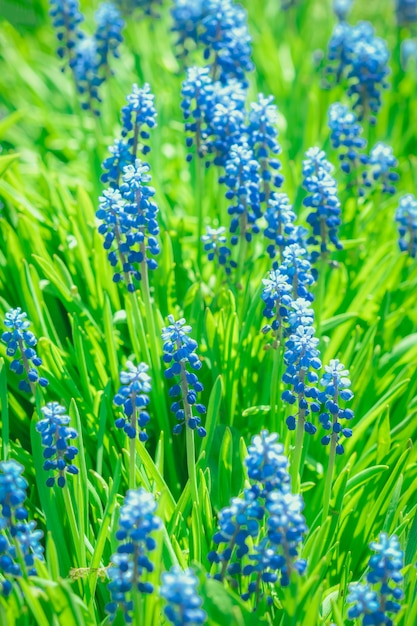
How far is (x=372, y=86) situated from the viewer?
600 cm

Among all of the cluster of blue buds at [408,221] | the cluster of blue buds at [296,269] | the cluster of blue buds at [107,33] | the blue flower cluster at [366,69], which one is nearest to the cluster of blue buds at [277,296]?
the cluster of blue buds at [296,269]

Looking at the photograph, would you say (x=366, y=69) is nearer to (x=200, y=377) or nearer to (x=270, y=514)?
(x=200, y=377)

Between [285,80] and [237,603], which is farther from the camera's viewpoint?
[285,80]

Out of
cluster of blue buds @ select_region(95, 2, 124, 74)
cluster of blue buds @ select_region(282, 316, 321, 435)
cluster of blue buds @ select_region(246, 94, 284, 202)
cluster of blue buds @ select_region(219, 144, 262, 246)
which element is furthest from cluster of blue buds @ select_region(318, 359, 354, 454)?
cluster of blue buds @ select_region(95, 2, 124, 74)

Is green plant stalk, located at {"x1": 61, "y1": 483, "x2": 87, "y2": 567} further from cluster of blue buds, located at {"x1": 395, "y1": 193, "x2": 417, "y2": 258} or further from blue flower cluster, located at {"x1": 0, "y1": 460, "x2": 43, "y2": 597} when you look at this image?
cluster of blue buds, located at {"x1": 395, "y1": 193, "x2": 417, "y2": 258}

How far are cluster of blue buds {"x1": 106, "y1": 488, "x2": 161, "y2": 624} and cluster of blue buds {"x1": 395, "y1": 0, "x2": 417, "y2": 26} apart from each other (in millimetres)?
7502

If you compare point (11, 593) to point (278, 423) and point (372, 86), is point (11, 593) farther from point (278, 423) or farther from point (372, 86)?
point (372, 86)

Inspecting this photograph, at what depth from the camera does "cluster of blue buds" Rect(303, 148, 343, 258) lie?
14.6 feet

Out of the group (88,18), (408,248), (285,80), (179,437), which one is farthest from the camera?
(88,18)

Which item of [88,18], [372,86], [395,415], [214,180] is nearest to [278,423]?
[395,415]

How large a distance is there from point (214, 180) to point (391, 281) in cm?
165

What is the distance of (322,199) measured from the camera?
177 inches

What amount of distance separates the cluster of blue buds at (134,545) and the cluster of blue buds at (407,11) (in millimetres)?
7502

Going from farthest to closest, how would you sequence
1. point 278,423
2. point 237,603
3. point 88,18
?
point 88,18
point 278,423
point 237,603
